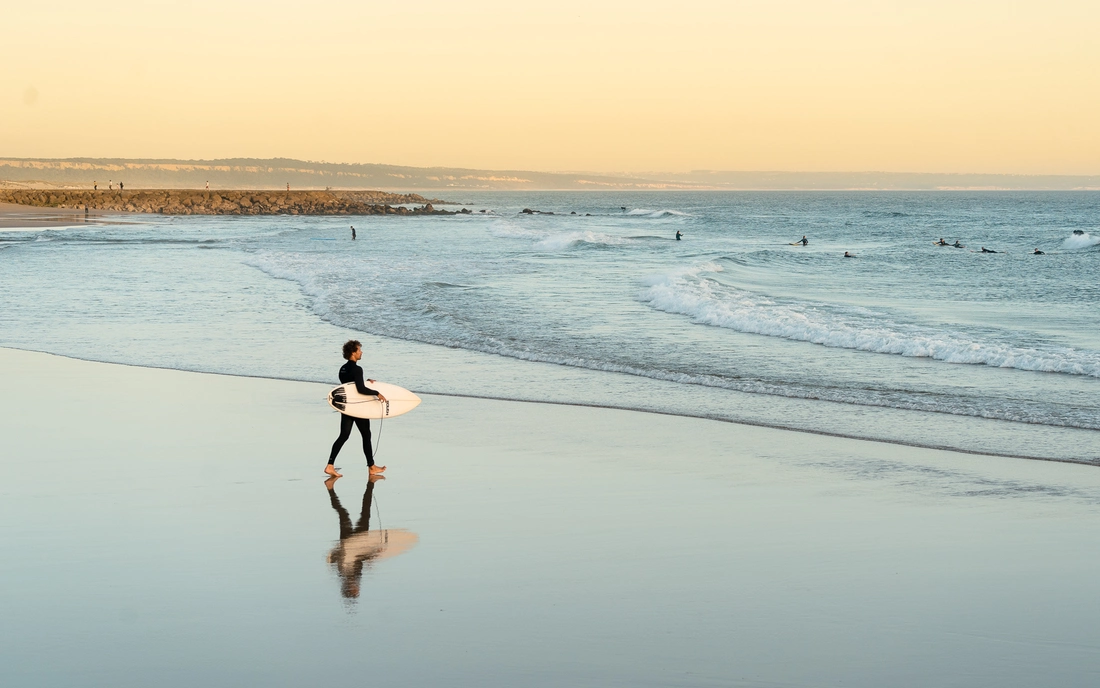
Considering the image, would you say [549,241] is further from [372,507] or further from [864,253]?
[372,507]

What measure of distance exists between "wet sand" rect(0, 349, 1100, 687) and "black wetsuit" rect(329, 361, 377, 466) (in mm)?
294

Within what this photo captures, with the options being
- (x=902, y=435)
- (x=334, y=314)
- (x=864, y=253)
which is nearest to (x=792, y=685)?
(x=902, y=435)

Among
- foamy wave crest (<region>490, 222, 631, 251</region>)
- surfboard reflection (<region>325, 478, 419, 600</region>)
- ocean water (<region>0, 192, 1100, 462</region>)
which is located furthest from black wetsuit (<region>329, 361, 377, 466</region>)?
foamy wave crest (<region>490, 222, 631, 251</region>)

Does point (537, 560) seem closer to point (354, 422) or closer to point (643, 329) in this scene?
point (354, 422)

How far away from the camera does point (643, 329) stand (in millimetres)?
18391

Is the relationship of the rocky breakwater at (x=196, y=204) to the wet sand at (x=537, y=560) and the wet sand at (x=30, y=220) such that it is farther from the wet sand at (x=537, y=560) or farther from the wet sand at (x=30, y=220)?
the wet sand at (x=537, y=560)

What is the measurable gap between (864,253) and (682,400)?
38.4 m

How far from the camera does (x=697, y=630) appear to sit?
5.18 m

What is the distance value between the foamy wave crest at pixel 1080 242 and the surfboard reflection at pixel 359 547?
53396 mm

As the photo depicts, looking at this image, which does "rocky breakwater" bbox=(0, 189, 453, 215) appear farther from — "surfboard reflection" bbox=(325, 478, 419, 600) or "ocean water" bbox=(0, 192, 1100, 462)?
"surfboard reflection" bbox=(325, 478, 419, 600)

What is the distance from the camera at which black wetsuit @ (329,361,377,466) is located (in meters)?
8.50

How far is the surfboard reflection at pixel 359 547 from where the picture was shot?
5.95 meters

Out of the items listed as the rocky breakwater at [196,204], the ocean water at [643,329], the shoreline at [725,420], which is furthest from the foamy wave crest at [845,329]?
the rocky breakwater at [196,204]

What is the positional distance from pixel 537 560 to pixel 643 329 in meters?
12.4
